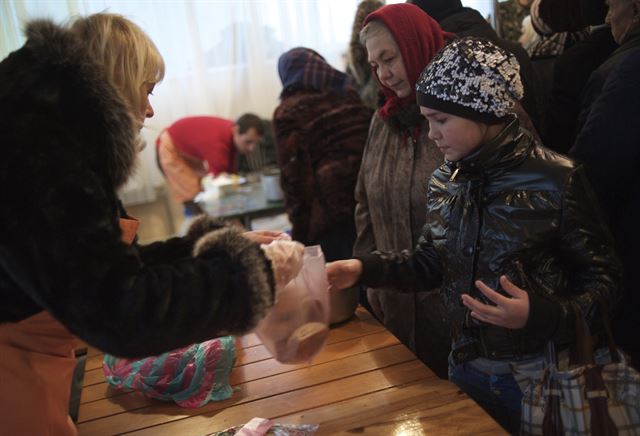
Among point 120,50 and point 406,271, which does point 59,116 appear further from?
point 406,271

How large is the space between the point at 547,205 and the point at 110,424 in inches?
47.2

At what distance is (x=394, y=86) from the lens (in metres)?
1.89

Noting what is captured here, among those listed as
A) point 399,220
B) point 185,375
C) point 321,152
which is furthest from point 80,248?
point 321,152

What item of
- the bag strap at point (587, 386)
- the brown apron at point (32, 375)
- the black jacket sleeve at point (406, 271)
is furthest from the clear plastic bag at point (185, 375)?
the bag strap at point (587, 386)

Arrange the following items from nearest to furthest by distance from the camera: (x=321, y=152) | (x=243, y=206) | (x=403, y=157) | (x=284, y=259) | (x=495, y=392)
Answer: (x=284, y=259) < (x=495, y=392) < (x=403, y=157) < (x=321, y=152) < (x=243, y=206)

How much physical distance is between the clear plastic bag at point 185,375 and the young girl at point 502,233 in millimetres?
628

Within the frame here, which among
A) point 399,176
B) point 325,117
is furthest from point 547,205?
point 325,117

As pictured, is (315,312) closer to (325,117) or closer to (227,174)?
(325,117)

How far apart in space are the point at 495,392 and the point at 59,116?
116 cm

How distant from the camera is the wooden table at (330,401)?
1.31 m

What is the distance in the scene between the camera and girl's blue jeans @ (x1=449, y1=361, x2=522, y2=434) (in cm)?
139

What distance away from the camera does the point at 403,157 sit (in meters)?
1.96

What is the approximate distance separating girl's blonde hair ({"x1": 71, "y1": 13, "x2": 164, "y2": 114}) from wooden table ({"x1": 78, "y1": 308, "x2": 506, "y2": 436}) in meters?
0.78

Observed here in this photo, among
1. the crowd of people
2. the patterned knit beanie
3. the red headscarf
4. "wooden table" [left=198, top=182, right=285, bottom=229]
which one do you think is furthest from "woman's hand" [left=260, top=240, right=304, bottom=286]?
"wooden table" [left=198, top=182, right=285, bottom=229]
